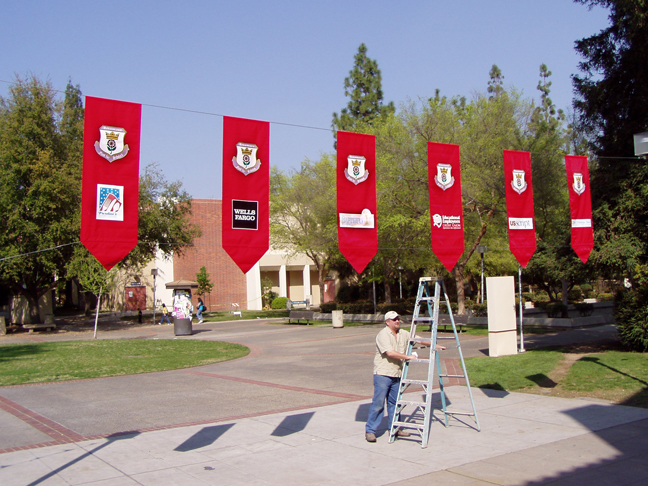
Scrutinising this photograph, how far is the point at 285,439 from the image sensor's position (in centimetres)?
789

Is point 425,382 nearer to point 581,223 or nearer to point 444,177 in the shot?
point 444,177

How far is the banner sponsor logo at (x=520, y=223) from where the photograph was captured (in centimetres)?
1326

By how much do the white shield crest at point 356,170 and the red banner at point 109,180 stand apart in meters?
3.92

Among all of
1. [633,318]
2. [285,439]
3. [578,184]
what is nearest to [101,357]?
[285,439]

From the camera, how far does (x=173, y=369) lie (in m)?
15.9

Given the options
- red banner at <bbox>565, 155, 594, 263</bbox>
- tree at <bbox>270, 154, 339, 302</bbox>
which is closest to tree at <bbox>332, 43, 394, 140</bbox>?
tree at <bbox>270, 154, 339, 302</bbox>

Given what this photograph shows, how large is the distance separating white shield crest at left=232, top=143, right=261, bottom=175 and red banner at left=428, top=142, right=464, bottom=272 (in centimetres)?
389

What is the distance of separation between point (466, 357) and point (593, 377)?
192 inches

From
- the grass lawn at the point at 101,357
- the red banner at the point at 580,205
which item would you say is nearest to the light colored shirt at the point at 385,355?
the red banner at the point at 580,205

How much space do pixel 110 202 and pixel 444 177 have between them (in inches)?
266

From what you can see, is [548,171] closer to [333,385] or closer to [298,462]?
[333,385]

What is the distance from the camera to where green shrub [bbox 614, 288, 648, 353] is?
579 inches

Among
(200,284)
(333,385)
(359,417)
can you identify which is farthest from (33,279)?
(359,417)

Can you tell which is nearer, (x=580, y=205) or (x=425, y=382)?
(x=425, y=382)
